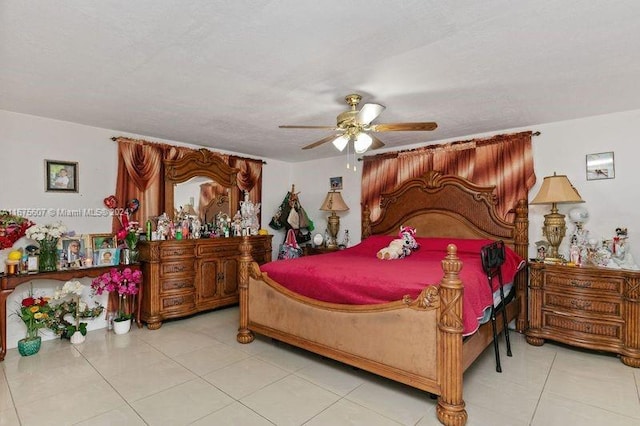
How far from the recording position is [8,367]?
2.82 meters

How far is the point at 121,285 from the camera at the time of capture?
143 inches

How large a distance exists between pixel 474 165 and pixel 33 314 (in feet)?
16.6

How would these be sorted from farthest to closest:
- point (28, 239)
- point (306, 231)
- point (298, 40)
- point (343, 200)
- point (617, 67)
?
point (306, 231)
point (343, 200)
point (28, 239)
point (617, 67)
point (298, 40)

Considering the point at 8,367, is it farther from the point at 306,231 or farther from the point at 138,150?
the point at 306,231

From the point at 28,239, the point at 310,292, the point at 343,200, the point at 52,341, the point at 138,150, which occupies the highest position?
the point at 138,150

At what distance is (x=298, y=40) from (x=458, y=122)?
7.73ft

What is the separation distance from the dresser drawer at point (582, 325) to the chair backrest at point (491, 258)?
96cm

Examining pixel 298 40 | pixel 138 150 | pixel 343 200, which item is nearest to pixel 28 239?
pixel 138 150

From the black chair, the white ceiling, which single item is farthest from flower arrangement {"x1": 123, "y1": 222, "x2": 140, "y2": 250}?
the black chair

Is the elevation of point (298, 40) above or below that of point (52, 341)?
above

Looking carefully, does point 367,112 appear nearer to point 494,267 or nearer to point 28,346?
point 494,267

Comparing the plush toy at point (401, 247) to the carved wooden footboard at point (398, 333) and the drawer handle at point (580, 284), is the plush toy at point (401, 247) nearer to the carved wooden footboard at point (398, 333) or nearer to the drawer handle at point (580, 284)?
the carved wooden footboard at point (398, 333)

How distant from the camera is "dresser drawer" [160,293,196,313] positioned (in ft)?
12.9

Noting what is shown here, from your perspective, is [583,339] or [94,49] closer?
[94,49]
